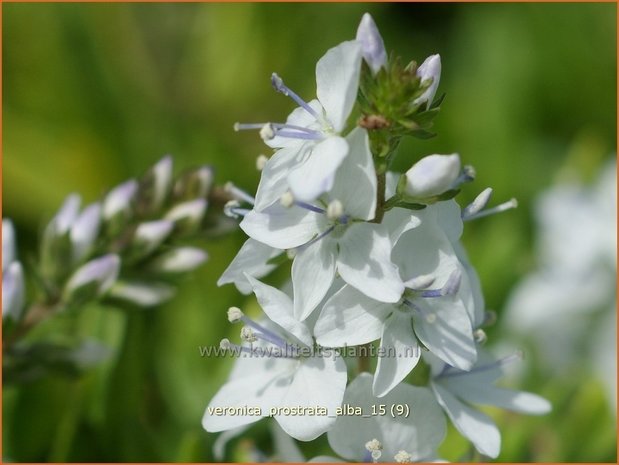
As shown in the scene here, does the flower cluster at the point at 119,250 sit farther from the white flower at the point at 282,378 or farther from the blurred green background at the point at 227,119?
the white flower at the point at 282,378

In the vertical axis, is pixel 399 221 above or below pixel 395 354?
above

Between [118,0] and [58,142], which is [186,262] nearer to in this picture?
[58,142]

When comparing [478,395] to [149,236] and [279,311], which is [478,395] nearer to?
[279,311]

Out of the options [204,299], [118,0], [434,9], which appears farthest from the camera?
[434,9]

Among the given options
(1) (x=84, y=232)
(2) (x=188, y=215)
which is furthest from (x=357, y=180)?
(1) (x=84, y=232)

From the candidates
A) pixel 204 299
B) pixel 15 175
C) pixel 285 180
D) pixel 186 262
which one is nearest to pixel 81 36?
pixel 15 175

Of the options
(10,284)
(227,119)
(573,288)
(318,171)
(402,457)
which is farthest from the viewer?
(227,119)

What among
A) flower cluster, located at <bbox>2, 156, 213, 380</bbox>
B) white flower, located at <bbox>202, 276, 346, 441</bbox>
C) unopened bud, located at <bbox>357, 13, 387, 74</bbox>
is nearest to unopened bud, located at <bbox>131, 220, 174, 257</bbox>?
flower cluster, located at <bbox>2, 156, 213, 380</bbox>
